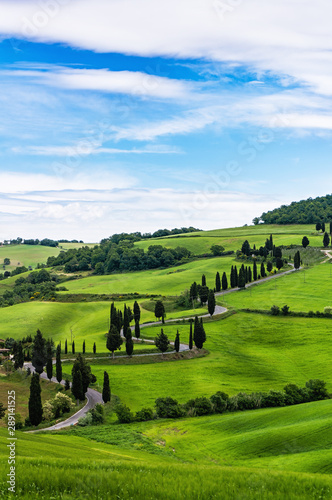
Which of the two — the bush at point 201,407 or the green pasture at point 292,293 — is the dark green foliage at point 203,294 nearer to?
the green pasture at point 292,293

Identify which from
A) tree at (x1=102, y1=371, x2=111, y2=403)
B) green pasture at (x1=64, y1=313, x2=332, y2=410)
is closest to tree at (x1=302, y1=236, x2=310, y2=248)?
green pasture at (x1=64, y1=313, x2=332, y2=410)

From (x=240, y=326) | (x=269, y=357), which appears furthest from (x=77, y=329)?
(x=269, y=357)

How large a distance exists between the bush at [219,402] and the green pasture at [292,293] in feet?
177

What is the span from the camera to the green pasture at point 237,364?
71125 millimetres

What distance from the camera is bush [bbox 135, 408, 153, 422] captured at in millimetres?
58656

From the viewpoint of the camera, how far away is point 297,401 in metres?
Answer: 63.3

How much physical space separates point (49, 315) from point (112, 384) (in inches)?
→ 2402

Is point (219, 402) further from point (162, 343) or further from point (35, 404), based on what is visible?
point (162, 343)

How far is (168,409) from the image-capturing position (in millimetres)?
60406

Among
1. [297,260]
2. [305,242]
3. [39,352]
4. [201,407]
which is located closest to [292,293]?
[297,260]

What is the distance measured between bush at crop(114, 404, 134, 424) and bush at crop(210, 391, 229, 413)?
38.2ft

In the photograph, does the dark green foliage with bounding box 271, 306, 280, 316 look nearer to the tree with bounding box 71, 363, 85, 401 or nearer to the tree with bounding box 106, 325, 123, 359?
the tree with bounding box 106, 325, 123, 359

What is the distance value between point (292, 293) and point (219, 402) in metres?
71.8

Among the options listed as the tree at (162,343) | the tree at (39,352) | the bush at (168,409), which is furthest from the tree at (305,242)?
the bush at (168,409)
